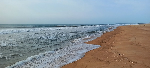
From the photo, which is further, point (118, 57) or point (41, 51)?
point (41, 51)

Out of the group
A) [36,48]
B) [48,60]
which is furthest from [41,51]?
[48,60]

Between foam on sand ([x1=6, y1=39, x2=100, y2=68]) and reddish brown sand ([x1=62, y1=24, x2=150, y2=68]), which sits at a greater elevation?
reddish brown sand ([x1=62, y1=24, x2=150, y2=68])

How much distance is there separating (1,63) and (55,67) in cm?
266

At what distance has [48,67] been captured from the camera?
4.61 m

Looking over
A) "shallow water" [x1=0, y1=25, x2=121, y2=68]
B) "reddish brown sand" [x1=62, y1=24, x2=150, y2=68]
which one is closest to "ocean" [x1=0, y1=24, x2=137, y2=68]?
"shallow water" [x1=0, y1=25, x2=121, y2=68]

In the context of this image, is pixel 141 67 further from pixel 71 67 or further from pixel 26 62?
pixel 26 62

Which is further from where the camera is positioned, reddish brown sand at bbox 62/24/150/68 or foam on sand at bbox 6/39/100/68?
foam on sand at bbox 6/39/100/68

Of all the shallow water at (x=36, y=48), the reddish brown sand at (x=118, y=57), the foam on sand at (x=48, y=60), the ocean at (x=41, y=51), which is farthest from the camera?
the shallow water at (x=36, y=48)

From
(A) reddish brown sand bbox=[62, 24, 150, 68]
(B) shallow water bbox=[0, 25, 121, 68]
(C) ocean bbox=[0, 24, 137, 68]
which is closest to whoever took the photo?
(A) reddish brown sand bbox=[62, 24, 150, 68]

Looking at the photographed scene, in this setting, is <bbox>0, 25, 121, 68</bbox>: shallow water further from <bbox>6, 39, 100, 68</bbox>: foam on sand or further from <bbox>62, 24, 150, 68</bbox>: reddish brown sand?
<bbox>62, 24, 150, 68</bbox>: reddish brown sand

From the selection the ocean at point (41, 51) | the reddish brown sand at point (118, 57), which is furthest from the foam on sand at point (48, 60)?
the reddish brown sand at point (118, 57)

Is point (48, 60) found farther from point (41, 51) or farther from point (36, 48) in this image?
point (36, 48)

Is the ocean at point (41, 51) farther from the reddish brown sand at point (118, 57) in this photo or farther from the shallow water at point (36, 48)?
the reddish brown sand at point (118, 57)

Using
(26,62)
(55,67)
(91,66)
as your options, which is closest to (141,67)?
(91,66)
